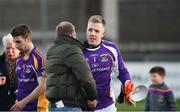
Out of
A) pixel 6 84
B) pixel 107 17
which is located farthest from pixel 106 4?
pixel 6 84

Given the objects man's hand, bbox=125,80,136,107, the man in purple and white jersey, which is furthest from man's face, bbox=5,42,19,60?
man's hand, bbox=125,80,136,107

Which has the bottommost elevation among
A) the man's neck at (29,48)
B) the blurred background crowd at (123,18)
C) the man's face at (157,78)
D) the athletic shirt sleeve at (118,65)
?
the blurred background crowd at (123,18)

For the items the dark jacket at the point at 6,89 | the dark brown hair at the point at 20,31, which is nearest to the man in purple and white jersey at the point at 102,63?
the dark brown hair at the point at 20,31

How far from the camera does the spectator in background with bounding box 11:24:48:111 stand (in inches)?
366

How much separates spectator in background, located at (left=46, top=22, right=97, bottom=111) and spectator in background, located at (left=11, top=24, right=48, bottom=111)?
574 mm

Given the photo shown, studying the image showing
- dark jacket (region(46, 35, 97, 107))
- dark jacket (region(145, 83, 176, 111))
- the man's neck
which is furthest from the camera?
dark jacket (region(145, 83, 176, 111))

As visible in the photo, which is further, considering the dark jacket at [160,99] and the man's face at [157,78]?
the man's face at [157,78]

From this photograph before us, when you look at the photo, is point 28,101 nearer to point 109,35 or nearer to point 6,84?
point 6,84

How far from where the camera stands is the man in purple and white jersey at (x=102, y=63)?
9383 mm

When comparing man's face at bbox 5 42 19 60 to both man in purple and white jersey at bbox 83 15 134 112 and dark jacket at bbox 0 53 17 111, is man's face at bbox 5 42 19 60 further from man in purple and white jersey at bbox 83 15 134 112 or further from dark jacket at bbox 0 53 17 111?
man in purple and white jersey at bbox 83 15 134 112

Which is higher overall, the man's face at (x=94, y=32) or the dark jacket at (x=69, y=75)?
the man's face at (x=94, y=32)

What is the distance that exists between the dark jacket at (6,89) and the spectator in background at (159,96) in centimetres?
358

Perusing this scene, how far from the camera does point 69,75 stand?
28.3 feet

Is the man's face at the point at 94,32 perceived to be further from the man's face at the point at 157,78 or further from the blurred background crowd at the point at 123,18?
the blurred background crowd at the point at 123,18
